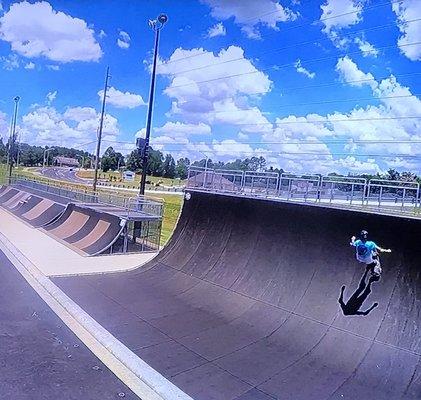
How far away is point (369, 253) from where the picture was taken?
769 centimetres

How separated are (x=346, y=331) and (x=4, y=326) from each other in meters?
6.95

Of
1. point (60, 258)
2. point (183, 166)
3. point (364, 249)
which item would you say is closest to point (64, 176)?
point (183, 166)

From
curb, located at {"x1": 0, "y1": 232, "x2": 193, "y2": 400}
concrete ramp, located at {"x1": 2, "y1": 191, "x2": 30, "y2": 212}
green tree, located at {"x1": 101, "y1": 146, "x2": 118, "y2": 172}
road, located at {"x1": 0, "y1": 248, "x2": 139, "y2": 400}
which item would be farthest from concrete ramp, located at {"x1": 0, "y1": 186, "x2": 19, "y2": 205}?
green tree, located at {"x1": 101, "y1": 146, "x2": 118, "y2": 172}

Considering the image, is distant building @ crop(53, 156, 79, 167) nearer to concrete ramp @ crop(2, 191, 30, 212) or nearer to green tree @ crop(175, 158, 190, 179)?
green tree @ crop(175, 158, 190, 179)

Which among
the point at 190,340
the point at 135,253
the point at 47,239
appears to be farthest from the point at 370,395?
the point at 47,239

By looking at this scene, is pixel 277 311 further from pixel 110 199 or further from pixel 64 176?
pixel 64 176

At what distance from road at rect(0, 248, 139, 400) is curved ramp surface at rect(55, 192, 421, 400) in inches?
34.6

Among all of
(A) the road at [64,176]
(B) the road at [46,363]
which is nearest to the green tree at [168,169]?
(A) the road at [64,176]

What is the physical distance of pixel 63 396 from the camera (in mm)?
5457

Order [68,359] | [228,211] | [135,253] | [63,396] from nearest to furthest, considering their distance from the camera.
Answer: [63,396] < [68,359] < [228,211] < [135,253]

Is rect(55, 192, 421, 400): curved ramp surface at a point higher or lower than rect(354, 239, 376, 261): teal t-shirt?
lower

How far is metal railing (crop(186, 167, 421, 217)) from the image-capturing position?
31.5ft

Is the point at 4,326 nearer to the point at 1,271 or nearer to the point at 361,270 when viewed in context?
the point at 1,271

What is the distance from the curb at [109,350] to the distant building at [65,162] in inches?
6255
